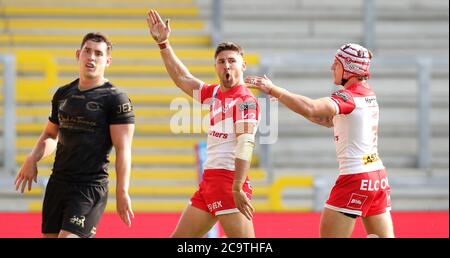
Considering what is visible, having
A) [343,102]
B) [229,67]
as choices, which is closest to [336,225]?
[343,102]

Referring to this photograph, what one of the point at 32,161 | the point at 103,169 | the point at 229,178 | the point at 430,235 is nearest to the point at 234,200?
the point at 229,178

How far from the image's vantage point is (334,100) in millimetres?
8875

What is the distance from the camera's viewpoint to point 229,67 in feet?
30.2

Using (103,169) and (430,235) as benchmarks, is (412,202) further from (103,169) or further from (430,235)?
(103,169)

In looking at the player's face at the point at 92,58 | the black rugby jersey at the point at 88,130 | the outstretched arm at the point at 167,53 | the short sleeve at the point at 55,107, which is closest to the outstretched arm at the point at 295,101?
the black rugby jersey at the point at 88,130

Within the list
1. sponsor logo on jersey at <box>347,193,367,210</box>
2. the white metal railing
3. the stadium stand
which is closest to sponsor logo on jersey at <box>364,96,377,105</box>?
sponsor logo on jersey at <box>347,193,367,210</box>

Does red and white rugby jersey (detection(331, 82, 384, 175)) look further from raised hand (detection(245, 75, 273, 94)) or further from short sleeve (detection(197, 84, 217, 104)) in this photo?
short sleeve (detection(197, 84, 217, 104))

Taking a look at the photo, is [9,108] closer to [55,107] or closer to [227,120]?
[55,107]

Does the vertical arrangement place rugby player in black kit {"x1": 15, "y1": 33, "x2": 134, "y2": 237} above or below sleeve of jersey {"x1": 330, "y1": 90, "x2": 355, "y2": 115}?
below

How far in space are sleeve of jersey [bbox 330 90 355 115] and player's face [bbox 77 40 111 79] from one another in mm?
1783

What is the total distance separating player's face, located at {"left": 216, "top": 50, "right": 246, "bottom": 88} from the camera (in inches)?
363

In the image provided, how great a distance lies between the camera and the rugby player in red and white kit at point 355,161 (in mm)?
8977

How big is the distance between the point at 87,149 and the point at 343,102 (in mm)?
1957

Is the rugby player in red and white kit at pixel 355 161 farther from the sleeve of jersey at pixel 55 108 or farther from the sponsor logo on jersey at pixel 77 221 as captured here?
the sleeve of jersey at pixel 55 108
